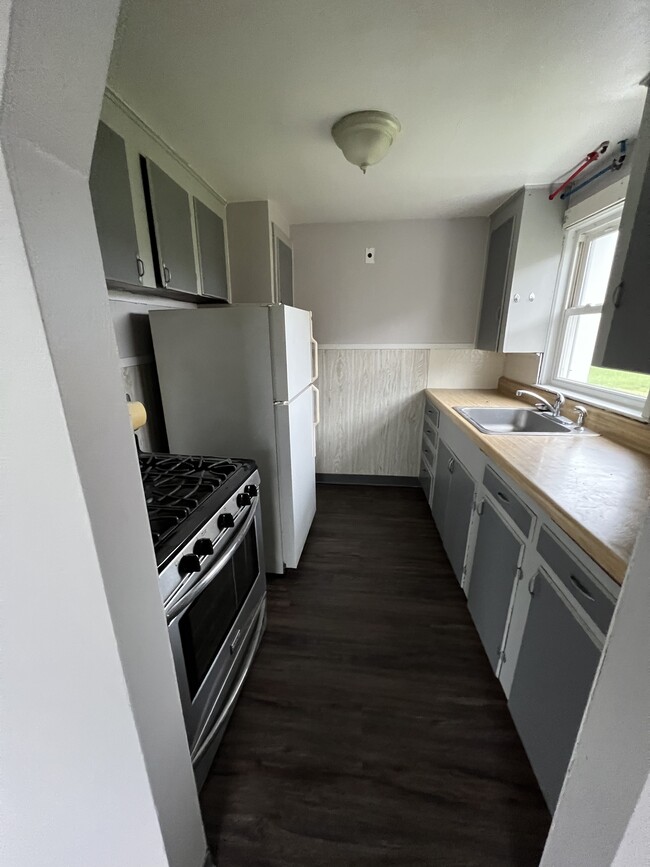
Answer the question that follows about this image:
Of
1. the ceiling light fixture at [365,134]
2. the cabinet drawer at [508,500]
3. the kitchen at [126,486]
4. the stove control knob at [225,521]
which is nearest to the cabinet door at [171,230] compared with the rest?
the kitchen at [126,486]

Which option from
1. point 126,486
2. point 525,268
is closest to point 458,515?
point 525,268

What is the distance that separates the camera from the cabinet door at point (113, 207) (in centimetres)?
120

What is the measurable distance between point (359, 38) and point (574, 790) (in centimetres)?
A: 199

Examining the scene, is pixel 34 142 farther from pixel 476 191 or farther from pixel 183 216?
pixel 476 191

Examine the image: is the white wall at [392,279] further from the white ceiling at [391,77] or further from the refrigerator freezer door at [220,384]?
the refrigerator freezer door at [220,384]

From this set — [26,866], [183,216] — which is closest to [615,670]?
[26,866]

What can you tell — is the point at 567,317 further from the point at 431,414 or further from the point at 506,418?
the point at 431,414

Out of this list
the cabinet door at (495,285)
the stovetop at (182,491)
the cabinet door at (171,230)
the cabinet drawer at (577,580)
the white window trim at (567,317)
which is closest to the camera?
the cabinet drawer at (577,580)

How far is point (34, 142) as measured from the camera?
392mm

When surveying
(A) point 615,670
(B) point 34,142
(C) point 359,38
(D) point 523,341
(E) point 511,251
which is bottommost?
(A) point 615,670

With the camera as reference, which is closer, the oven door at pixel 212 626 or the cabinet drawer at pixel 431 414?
the oven door at pixel 212 626

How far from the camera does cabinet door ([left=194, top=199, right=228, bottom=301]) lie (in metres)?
1.97

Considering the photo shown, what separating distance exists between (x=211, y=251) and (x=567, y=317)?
7.97ft

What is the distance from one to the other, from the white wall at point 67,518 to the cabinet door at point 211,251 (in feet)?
5.51
